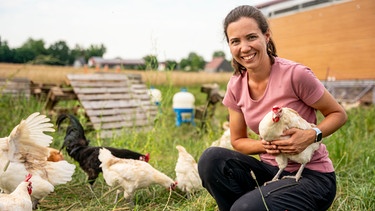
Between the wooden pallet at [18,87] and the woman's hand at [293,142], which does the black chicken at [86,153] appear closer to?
the woman's hand at [293,142]

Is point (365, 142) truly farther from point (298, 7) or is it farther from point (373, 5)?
point (298, 7)

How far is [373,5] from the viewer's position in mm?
10195

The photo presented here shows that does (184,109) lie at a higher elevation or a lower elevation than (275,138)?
lower

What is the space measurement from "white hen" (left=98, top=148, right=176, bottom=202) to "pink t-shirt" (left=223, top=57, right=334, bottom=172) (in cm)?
115

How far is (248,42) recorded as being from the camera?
7.23ft

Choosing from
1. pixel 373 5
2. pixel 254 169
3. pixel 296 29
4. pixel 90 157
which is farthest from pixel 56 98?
pixel 296 29

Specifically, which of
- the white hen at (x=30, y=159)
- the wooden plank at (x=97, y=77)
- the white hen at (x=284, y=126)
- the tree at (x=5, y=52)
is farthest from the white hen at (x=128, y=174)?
the wooden plank at (x=97, y=77)

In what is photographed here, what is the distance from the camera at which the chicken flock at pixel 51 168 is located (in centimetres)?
292

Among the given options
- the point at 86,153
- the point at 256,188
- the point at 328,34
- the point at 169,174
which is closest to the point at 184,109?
the point at 169,174

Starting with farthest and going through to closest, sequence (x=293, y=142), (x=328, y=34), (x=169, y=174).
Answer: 1. (x=328, y=34)
2. (x=169, y=174)
3. (x=293, y=142)

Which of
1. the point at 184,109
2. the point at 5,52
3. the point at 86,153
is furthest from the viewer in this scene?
the point at 184,109

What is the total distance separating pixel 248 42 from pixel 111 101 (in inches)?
190

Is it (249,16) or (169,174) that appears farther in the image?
(169,174)

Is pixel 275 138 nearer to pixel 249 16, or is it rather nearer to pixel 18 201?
pixel 249 16
